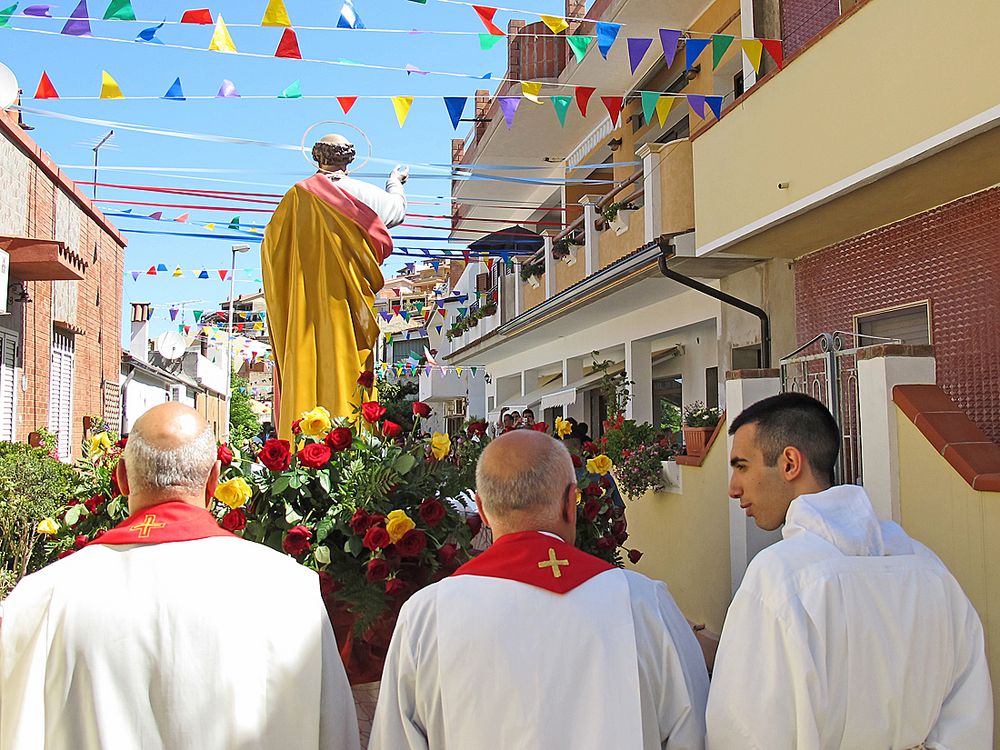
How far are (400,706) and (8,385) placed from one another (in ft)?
31.0

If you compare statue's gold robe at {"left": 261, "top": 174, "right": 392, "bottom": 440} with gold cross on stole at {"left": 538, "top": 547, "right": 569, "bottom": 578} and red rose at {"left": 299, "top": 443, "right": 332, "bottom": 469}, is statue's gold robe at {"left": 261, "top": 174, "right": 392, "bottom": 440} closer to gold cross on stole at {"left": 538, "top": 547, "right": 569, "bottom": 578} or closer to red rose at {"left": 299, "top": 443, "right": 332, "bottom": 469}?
red rose at {"left": 299, "top": 443, "right": 332, "bottom": 469}

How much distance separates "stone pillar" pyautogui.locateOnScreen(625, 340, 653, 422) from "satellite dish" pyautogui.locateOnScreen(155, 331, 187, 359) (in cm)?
1476

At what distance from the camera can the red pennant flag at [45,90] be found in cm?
755

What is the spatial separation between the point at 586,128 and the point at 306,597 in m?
15.1

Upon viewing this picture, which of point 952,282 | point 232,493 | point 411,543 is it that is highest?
point 952,282

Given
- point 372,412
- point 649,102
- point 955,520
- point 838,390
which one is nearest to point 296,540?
point 372,412

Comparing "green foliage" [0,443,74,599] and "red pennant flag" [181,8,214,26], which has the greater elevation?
"red pennant flag" [181,8,214,26]

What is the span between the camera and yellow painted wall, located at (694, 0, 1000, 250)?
5656 mm

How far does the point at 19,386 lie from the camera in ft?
34.7

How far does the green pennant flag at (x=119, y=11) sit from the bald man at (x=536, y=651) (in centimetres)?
553

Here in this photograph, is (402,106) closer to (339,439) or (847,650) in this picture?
(339,439)

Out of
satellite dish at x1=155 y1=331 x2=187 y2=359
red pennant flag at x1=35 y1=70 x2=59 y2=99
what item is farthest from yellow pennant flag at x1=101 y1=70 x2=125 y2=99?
satellite dish at x1=155 y1=331 x2=187 y2=359

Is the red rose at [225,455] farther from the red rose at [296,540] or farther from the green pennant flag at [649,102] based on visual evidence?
the green pennant flag at [649,102]

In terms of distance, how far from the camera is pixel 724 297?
966 centimetres
